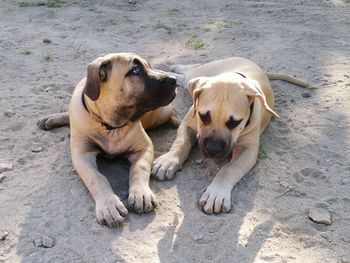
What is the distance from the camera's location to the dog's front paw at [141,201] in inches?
138

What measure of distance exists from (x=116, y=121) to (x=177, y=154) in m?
0.58

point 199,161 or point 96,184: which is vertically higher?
point 96,184

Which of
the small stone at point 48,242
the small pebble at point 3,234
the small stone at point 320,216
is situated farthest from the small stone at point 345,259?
the small pebble at point 3,234

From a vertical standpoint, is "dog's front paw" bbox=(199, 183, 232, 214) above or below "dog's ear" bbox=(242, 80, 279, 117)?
below

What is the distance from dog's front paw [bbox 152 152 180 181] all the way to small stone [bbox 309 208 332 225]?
43.2 inches

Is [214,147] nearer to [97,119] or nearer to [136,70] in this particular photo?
[136,70]

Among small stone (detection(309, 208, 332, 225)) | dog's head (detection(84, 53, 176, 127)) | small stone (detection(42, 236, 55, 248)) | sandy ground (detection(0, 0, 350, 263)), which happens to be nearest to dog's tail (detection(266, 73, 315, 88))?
sandy ground (detection(0, 0, 350, 263))

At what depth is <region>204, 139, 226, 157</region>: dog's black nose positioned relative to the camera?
12.0 ft

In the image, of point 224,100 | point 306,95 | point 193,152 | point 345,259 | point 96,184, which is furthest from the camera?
point 306,95

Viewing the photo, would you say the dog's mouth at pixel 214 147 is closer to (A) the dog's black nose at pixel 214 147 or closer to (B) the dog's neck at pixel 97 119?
(A) the dog's black nose at pixel 214 147

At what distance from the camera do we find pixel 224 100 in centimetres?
375

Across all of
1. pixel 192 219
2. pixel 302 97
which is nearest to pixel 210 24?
pixel 302 97

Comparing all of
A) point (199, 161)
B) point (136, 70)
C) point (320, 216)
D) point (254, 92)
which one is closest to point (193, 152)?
point (199, 161)

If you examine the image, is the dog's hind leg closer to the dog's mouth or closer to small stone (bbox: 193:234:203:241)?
the dog's mouth
